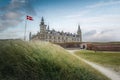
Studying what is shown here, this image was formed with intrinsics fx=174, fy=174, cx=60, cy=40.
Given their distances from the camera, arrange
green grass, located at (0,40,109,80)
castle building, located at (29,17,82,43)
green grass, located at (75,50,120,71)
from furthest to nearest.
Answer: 1. castle building, located at (29,17,82,43)
2. green grass, located at (75,50,120,71)
3. green grass, located at (0,40,109,80)

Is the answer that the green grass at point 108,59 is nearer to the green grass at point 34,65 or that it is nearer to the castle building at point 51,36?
the green grass at point 34,65

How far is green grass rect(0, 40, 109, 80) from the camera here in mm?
10336

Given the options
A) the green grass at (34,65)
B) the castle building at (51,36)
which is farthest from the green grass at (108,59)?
the castle building at (51,36)

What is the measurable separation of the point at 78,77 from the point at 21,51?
165 inches

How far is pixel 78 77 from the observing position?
1113 cm

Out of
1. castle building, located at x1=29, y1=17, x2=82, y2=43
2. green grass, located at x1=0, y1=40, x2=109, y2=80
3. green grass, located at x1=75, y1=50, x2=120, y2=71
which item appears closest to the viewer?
green grass, located at x1=0, y1=40, x2=109, y2=80

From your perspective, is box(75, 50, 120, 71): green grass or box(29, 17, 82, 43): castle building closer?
box(75, 50, 120, 71): green grass

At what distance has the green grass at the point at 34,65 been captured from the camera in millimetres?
10336

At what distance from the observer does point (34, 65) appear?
1098 centimetres

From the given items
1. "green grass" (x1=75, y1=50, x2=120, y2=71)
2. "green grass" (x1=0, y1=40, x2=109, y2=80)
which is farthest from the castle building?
"green grass" (x1=0, y1=40, x2=109, y2=80)

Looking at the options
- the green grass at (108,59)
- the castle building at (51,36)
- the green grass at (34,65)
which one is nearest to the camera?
the green grass at (34,65)

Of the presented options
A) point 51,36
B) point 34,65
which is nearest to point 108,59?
point 34,65

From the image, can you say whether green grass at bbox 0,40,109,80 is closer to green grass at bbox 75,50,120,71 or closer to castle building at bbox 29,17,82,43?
green grass at bbox 75,50,120,71

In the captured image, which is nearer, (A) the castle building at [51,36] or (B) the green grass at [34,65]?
(B) the green grass at [34,65]
